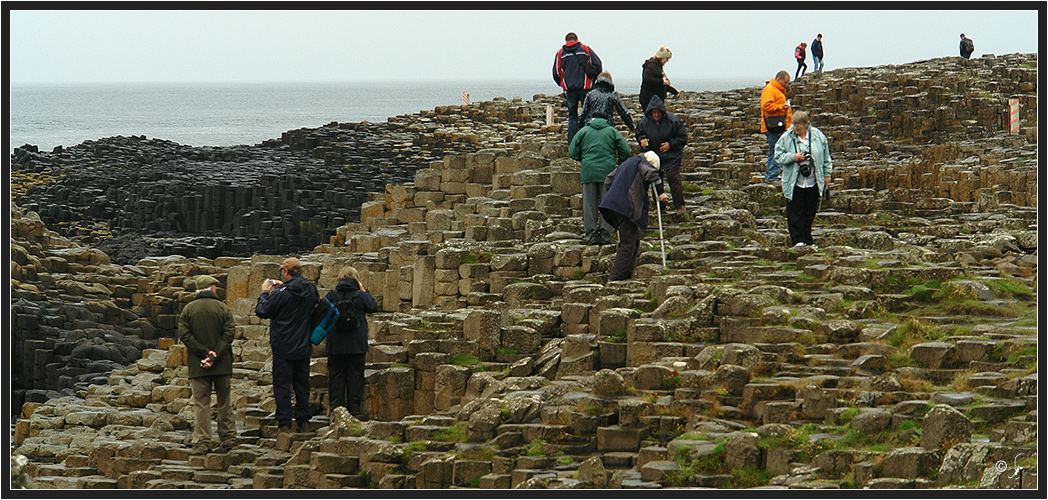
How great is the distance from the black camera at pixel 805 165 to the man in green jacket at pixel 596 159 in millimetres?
2320

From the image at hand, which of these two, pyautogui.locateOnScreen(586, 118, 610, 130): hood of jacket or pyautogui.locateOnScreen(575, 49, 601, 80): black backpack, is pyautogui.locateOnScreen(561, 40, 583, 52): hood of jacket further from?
pyautogui.locateOnScreen(586, 118, 610, 130): hood of jacket

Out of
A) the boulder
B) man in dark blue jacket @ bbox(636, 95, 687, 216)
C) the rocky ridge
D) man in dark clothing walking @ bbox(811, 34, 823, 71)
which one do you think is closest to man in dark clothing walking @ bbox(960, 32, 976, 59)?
man in dark clothing walking @ bbox(811, 34, 823, 71)

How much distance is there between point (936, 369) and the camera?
11.6 metres

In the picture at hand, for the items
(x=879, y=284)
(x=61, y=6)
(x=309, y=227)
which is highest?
(x=61, y=6)

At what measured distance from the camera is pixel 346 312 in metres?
14.0

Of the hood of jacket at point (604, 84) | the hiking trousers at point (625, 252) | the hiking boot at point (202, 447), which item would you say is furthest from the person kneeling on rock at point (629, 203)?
the hiking boot at point (202, 447)

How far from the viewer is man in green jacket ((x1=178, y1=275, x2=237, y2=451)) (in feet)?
45.3

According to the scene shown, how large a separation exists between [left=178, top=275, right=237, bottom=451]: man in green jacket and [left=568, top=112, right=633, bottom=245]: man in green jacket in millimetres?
4841

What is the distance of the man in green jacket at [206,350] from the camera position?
1382 cm

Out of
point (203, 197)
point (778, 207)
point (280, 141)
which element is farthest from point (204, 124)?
point (778, 207)

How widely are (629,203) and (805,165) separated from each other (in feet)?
6.37

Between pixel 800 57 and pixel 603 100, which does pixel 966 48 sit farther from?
pixel 603 100

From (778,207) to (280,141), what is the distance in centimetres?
3941

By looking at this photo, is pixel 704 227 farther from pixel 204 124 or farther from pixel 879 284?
pixel 204 124
